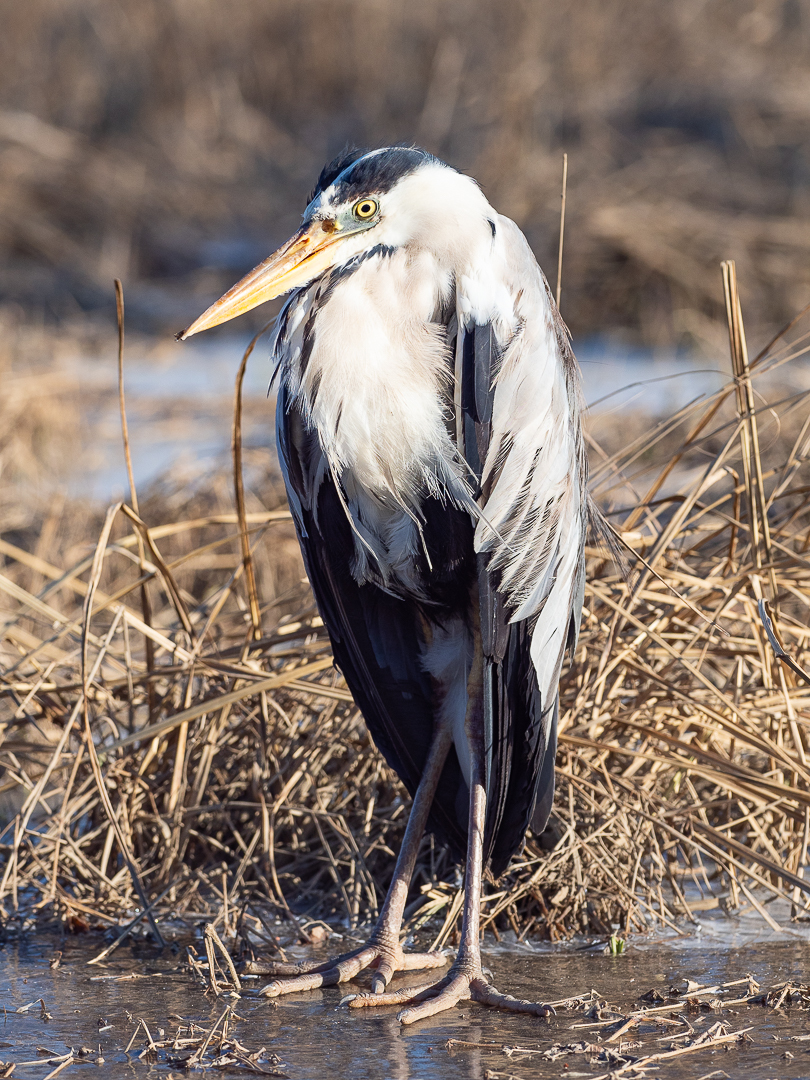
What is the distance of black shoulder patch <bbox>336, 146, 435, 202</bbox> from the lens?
250cm

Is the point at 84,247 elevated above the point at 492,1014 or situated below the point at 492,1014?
above

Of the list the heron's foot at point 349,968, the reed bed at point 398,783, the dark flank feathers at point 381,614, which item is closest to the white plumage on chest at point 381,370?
the dark flank feathers at point 381,614

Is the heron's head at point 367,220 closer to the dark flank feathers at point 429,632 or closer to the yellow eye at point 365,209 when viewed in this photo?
the yellow eye at point 365,209

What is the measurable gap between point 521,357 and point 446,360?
14cm

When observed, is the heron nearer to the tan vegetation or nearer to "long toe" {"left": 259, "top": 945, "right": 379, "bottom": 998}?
"long toe" {"left": 259, "top": 945, "right": 379, "bottom": 998}

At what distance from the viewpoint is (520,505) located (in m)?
2.59

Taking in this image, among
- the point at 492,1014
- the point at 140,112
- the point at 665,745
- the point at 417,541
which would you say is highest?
the point at 140,112

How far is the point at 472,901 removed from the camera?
2.63 m

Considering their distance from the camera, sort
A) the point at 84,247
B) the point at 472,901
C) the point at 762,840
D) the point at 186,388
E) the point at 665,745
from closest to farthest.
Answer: the point at 472,901 → the point at 762,840 → the point at 665,745 → the point at 186,388 → the point at 84,247

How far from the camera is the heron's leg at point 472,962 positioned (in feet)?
8.06

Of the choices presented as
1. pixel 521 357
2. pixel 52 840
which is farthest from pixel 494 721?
pixel 52 840

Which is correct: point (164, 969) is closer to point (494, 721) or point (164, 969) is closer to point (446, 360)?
point (494, 721)

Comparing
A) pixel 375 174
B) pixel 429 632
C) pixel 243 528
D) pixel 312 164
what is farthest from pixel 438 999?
pixel 312 164

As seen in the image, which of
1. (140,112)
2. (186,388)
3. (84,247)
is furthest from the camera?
(140,112)
